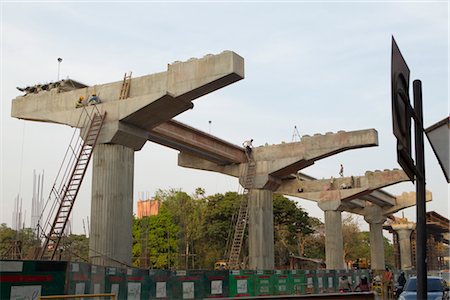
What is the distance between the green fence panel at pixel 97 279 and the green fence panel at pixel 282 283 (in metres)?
13.0

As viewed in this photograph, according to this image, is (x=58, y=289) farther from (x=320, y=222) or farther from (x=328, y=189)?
(x=320, y=222)

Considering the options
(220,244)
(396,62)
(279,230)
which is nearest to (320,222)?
(279,230)

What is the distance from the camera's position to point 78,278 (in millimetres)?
13898

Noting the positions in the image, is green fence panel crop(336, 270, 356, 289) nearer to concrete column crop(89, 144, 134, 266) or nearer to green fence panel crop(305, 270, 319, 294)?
green fence panel crop(305, 270, 319, 294)

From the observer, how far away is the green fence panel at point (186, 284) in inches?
758

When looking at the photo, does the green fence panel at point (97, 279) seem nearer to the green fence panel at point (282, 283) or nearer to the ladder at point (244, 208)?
the green fence panel at point (282, 283)

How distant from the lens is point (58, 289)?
503 inches

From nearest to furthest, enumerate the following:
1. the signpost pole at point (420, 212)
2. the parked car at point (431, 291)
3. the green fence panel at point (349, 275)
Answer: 1. the signpost pole at point (420, 212)
2. the parked car at point (431, 291)
3. the green fence panel at point (349, 275)

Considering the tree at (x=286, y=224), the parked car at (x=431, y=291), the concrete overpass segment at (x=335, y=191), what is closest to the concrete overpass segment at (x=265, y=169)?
the concrete overpass segment at (x=335, y=191)

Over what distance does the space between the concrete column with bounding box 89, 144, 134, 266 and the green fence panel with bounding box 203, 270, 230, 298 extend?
405 centimetres

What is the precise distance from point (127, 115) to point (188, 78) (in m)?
3.26

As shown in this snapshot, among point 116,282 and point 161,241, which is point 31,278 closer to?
point 116,282

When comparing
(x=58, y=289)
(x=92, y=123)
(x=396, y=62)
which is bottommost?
(x=58, y=289)

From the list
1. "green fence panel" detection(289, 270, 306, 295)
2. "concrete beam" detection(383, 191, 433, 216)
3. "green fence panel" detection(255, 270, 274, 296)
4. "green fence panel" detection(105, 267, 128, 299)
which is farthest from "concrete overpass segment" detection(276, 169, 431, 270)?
"green fence panel" detection(105, 267, 128, 299)
